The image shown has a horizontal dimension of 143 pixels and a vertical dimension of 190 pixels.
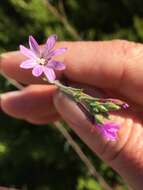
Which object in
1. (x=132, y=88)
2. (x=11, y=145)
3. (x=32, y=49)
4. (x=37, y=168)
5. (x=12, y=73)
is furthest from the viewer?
Result: (x=37, y=168)

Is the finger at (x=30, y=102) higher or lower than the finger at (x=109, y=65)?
lower

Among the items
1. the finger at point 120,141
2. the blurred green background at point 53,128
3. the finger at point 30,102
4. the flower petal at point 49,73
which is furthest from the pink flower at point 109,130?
the blurred green background at point 53,128

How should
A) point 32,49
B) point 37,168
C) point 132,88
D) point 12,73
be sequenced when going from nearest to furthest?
point 32,49 → point 132,88 → point 12,73 → point 37,168

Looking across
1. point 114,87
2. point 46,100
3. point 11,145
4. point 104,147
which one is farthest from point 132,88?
point 11,145

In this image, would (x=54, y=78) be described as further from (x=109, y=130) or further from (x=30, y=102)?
(x=30, y=102)

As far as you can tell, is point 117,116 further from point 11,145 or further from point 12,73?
point 11,145

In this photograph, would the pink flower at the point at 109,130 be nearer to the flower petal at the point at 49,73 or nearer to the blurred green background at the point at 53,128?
the flower petal at the point at 49,73
